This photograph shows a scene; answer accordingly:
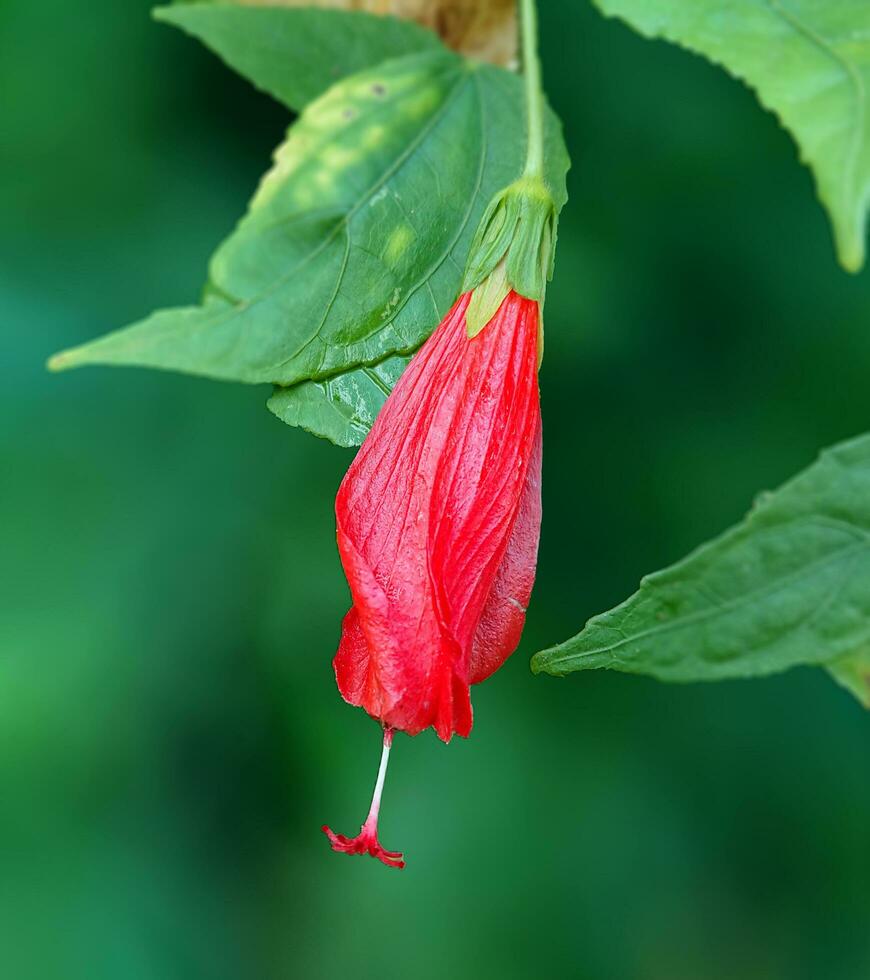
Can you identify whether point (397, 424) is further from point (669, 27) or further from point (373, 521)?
point (669, 27)

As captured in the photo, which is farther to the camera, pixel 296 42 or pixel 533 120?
pixel 296 42

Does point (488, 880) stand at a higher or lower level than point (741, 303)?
lower

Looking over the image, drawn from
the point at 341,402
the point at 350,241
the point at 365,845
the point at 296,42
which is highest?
the point at 296,42

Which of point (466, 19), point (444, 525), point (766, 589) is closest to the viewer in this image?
Answer: point (766, 589)

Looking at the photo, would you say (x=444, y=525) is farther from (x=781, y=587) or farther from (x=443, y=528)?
(x=781, y=587)

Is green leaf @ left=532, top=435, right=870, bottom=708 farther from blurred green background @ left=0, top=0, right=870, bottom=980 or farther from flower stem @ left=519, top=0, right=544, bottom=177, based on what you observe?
blurred green background @ left=0, top=0, right=870, bottom=980

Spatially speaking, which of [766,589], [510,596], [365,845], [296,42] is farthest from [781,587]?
[296,42]

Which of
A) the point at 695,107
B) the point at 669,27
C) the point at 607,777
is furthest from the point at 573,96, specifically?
the point at 607,777
